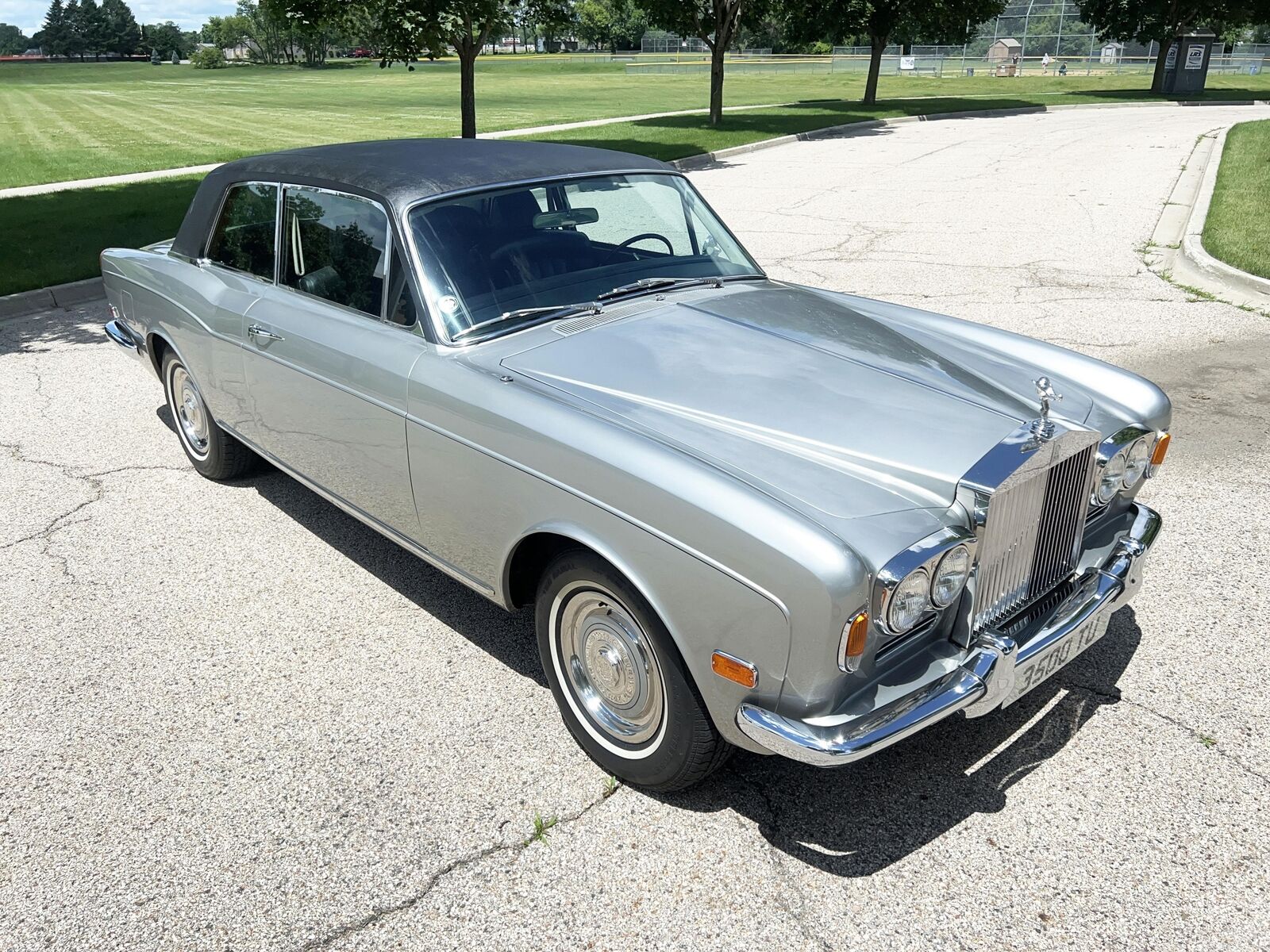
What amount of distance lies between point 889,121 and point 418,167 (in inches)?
963

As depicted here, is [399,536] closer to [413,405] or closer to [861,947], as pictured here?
[413,405]

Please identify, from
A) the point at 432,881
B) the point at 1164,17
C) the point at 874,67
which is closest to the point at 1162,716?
the point at 432,881

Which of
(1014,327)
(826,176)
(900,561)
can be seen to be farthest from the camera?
(826,176)

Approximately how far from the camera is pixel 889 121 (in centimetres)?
2566

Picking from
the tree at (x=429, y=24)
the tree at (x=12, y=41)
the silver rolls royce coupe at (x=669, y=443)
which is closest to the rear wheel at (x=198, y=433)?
the silver rolls royce coupe at (x=669, y=443)

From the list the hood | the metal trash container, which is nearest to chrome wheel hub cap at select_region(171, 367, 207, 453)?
the hood

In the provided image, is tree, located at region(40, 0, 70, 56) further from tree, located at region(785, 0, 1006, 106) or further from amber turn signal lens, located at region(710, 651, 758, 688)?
amber turn signal lens, located at region(710, 651, 758, 688)

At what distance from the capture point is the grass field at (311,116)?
1141 cm

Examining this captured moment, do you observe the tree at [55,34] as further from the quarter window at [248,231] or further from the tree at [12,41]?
the quarter window at [248,231]

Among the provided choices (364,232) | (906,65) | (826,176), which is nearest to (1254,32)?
(906,65)

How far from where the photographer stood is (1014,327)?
7512 millimetres

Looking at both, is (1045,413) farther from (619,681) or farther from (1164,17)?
(1164,17)

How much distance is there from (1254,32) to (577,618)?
92.4 metres

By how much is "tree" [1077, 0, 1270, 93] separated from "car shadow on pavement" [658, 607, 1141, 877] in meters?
39.4
